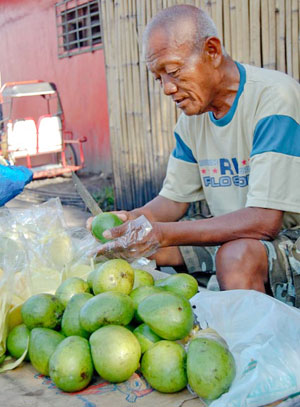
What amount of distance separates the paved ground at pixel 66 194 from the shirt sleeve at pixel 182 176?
3.24 metres

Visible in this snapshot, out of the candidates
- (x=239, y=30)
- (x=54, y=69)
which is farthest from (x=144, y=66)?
(x=54, y=69)

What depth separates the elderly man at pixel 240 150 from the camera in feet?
7.64

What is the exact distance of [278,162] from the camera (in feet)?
7.68

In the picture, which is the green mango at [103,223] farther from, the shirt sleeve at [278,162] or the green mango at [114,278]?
the shirt sleeve at [278,162]

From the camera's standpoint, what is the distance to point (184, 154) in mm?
2996

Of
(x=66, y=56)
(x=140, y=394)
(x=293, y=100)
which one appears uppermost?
(x=66, y=56)

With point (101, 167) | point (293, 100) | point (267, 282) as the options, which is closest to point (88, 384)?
point (267, 282)

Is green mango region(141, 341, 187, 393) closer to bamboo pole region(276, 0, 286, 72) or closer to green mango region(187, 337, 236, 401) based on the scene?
green mango region(187, 337, 236, 401)

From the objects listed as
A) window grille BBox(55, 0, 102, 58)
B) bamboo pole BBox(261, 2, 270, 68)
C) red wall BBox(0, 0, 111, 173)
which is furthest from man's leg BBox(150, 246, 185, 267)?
window grille BBox(55, 0, 102, 58)

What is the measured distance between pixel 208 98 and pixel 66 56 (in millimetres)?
7427

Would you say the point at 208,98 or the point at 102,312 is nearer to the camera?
the point at 102,312

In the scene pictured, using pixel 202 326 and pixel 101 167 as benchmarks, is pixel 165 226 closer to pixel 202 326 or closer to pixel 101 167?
pixel 202 326

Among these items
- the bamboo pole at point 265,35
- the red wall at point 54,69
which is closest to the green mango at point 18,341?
the bamboo pole at point 265,35

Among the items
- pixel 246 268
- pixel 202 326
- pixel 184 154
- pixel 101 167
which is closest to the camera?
pixel 202 326
